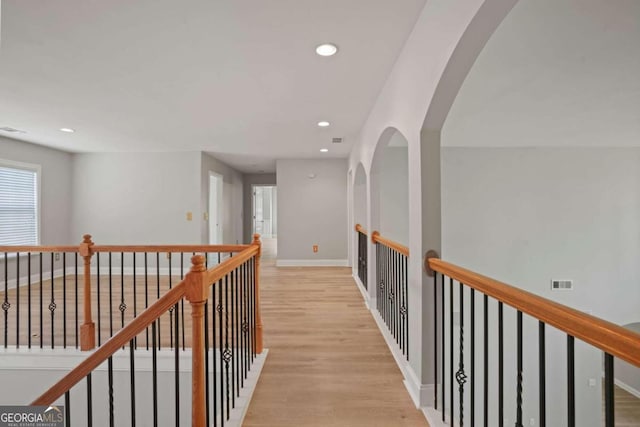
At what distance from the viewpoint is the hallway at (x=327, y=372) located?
193 centimetres

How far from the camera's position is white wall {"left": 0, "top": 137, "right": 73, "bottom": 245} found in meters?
5.37

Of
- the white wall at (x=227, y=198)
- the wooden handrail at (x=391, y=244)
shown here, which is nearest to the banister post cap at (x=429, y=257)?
the wooden handrail at (x=391, y=244)

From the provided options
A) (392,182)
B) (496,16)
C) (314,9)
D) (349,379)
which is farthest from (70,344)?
(392,182)

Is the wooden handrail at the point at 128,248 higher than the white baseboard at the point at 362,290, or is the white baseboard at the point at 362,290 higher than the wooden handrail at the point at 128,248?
the wooden handrail at the point at 128,248

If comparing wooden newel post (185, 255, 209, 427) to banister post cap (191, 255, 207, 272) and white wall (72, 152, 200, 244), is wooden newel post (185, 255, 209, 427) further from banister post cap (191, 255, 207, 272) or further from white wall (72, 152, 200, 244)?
white wall (72, 152, 200, 244)

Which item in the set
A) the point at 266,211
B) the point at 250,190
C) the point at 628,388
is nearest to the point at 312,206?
the point at 250,190

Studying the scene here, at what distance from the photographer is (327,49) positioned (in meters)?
2.30

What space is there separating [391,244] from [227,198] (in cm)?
588

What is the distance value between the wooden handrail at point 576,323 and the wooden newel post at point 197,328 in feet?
4.00

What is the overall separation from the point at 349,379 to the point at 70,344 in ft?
9.14

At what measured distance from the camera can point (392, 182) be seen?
17.4 ft

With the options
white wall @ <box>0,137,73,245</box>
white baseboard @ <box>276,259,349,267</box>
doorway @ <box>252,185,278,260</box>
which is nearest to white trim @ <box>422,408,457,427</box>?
white baseboard @ <box>276,259,349,267</box>

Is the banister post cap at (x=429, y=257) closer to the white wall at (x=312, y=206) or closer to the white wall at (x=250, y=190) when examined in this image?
the white wall at (x=312, y=206)

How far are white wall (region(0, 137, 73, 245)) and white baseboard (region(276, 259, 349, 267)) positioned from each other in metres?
4.02
